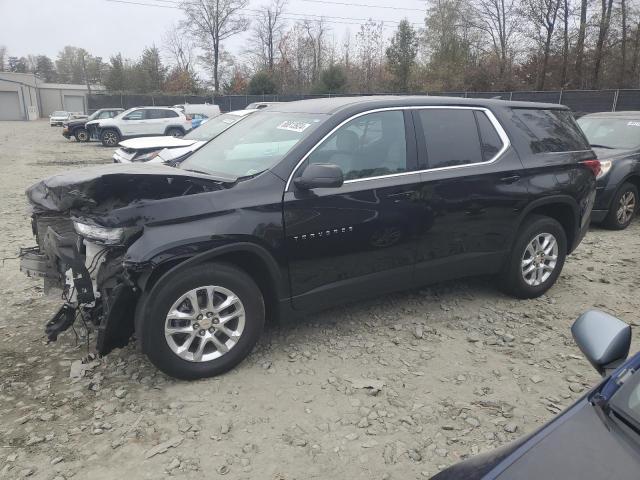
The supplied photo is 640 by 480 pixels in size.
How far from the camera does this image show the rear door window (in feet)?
15.4

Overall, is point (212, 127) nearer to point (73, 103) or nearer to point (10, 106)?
point (10, 106)

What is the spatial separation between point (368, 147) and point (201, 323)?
1807 mm

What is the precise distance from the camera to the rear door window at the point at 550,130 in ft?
15.4

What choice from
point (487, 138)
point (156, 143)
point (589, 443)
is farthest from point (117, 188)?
point (156, 143)

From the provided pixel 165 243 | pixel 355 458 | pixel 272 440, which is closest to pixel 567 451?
pixel 355 458

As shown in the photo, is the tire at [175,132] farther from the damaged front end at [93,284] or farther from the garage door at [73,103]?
the garage door at [73,103]

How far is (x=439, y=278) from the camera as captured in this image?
4.28 metres

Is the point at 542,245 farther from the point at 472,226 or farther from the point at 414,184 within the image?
the point at 414,184

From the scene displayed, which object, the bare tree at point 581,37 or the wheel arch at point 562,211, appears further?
the bare tree at point 581,37

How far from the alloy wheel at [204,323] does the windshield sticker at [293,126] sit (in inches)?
53.7

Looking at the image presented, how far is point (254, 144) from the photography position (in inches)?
163

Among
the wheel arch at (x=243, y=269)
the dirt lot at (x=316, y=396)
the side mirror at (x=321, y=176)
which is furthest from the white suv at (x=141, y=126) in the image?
the side mirror at (x=321, y=176)

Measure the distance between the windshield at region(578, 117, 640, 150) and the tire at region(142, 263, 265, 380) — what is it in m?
7.21

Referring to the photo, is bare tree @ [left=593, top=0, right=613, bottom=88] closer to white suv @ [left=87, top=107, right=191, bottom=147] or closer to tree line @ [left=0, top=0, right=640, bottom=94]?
tree line @ [left=0, top=0, right=640, bottom=94]
